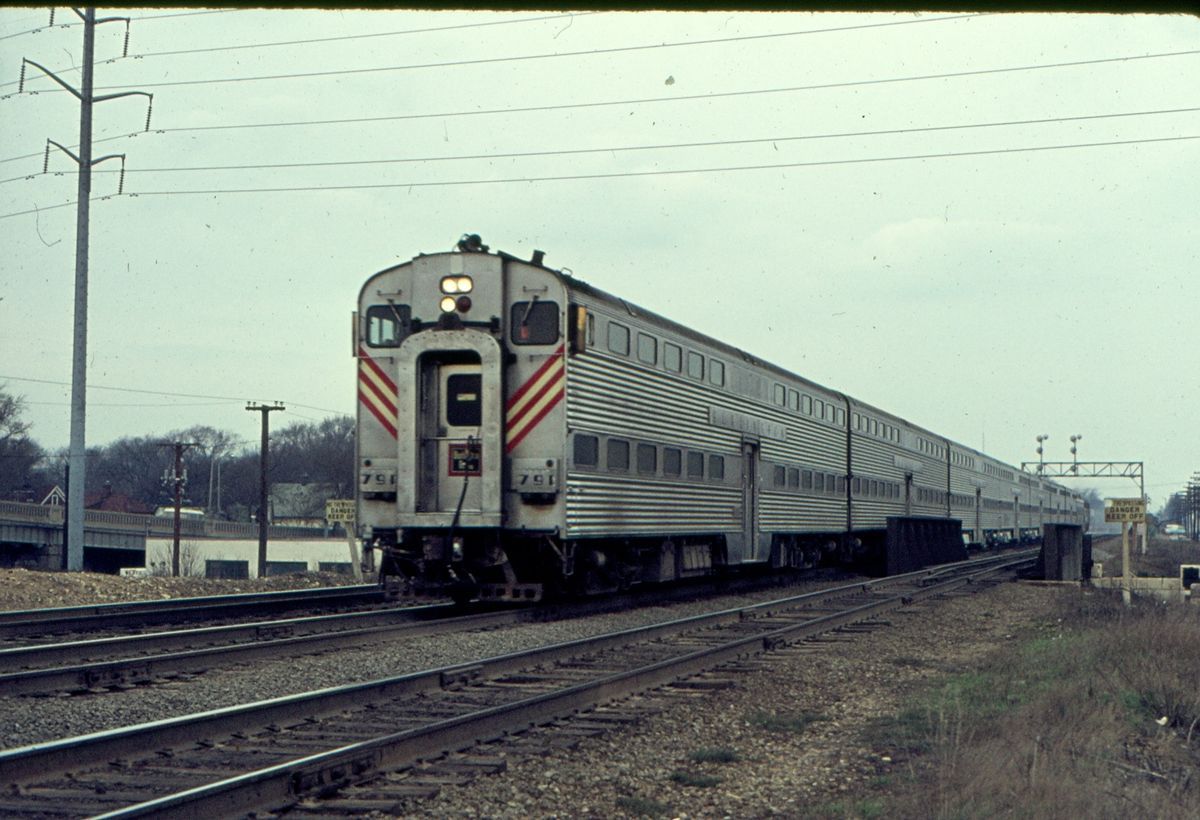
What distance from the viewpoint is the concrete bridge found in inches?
2785

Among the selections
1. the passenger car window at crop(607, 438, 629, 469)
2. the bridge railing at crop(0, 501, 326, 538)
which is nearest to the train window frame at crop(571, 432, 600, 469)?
the passenger car window at crop(607, 438, 629, 469)

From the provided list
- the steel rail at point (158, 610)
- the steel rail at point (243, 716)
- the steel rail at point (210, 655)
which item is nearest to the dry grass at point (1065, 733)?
the steel rail at point (243, 716)

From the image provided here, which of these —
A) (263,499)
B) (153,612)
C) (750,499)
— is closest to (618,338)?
(750,499)

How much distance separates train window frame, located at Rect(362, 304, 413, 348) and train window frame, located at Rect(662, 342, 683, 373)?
13.7 feet

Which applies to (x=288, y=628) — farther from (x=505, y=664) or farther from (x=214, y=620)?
(x=505, y=664)

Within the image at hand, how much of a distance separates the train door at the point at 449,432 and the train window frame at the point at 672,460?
3673mm

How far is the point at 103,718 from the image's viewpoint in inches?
334

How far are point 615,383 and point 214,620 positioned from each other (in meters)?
5.83

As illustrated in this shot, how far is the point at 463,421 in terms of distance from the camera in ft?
52.2

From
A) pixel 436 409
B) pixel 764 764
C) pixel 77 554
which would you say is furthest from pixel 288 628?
pixel 77 554

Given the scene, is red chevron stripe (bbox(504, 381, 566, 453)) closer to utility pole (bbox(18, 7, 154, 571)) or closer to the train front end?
the train front end

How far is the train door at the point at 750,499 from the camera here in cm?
2233

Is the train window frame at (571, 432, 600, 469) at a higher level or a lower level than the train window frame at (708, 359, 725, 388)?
lower

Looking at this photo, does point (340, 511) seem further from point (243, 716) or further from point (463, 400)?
point (243, 716)
